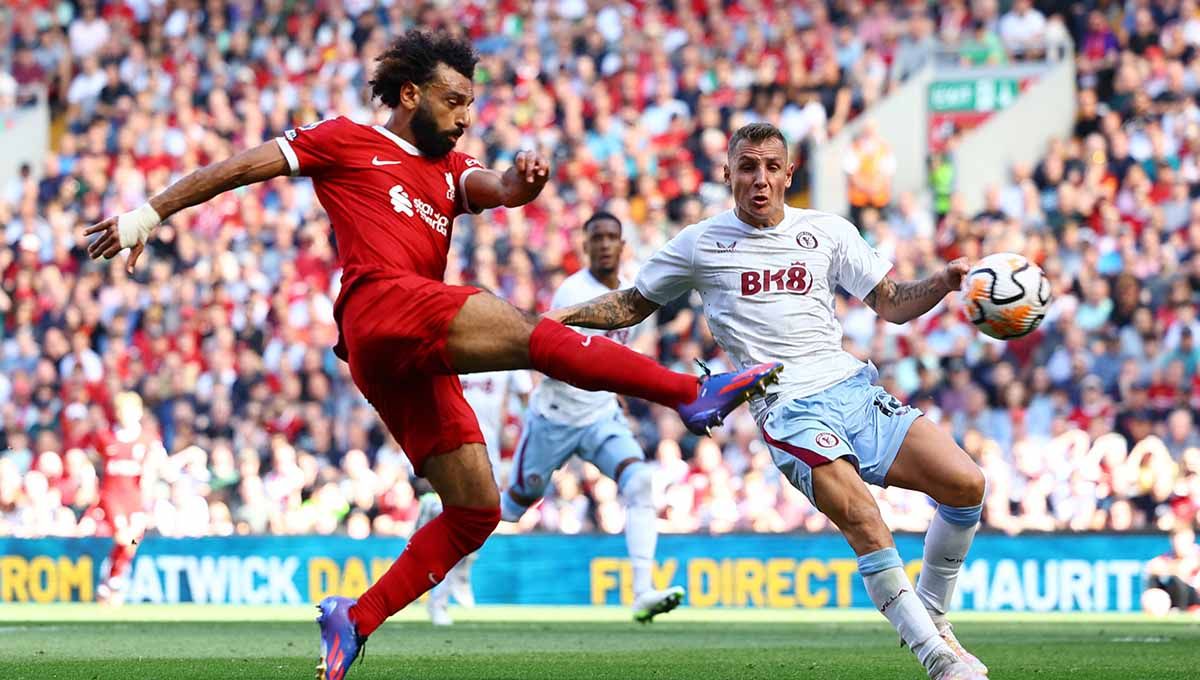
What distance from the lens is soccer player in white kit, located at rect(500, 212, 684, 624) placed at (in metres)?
14.0

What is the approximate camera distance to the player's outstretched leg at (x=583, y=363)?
7.54 meters

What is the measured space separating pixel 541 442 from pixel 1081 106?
11.5 m

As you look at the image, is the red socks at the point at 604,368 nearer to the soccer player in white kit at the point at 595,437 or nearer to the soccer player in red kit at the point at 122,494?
the soccer player in white kit at the point at 595,437

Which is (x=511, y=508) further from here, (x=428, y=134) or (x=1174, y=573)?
(x=428, y=134)

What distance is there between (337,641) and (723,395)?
6.69 feet

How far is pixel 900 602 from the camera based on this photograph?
8336mm

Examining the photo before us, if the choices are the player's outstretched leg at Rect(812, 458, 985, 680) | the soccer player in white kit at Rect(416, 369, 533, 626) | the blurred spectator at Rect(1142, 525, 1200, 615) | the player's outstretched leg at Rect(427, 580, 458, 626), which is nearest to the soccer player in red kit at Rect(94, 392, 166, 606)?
the soccer player in white kit at Rect(416, 369, 533, 626)

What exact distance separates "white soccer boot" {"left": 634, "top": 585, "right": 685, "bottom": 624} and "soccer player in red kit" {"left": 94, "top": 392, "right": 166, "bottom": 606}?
6.31 meters

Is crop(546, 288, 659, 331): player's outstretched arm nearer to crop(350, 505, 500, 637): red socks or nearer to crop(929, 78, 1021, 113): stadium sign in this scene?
crop(350, 505, 500, 637): red socks

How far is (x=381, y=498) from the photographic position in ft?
64.2

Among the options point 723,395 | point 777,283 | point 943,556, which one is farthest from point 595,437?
point 723,395

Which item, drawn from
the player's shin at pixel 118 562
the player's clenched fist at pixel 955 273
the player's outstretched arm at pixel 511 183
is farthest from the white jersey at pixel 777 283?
the player's shin at pixel 118 562

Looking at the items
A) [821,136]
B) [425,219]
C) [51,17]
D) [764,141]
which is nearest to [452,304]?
[425,219]

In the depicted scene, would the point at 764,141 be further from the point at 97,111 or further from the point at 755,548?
the point at 97,111
